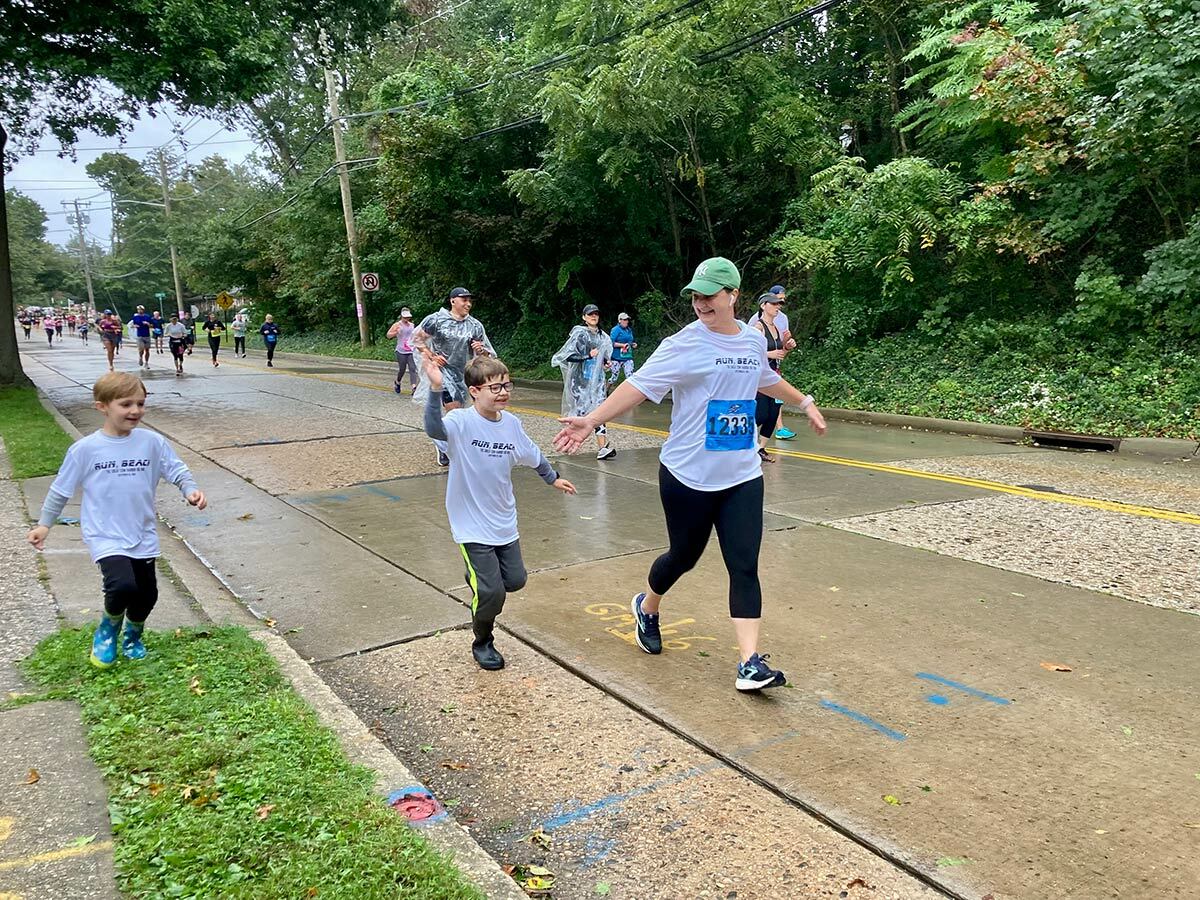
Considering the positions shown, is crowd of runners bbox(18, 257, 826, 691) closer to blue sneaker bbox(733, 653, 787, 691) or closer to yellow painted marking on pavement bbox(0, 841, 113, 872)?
blue sneaker bbox(733, 653, 787, 691)

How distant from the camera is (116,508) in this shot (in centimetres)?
413

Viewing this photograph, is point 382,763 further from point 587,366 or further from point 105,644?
point 587,366

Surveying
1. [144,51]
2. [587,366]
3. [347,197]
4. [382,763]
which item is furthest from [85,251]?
[382,763]

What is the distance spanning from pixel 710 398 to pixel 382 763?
6.64ft

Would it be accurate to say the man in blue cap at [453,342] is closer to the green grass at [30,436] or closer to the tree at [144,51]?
the green grass at [30,436]

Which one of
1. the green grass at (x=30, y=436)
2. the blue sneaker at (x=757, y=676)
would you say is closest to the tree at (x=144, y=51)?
the green grass at (x=30, y=436)

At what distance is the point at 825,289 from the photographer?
1630 centimetres

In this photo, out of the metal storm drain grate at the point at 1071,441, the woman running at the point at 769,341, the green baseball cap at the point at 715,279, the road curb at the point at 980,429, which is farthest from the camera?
the metal storm drain grate at the point at 1071,441

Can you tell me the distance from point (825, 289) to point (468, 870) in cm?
1493

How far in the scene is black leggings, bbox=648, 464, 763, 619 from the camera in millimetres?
4043

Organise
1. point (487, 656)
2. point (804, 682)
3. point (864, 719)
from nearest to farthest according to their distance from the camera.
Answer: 1. point (864, 719)
2. point (804, 682)
3. point (487, 656)

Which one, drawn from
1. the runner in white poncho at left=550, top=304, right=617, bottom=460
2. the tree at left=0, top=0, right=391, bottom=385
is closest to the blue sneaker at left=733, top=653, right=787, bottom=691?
the runner in white poncho at left=550, top=304, right=617, bottom=460

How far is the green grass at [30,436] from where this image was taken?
29.5ft

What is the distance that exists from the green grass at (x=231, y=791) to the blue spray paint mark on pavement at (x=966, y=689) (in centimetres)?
253
